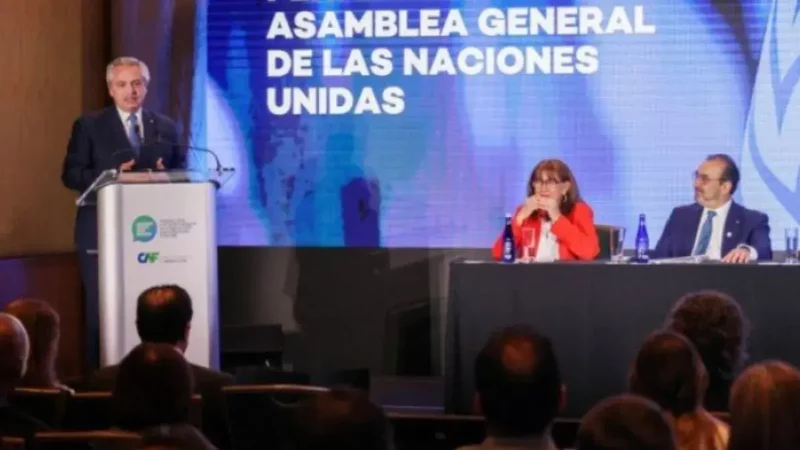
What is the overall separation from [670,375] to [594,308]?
7.96 feet

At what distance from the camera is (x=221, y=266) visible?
24.9 ft

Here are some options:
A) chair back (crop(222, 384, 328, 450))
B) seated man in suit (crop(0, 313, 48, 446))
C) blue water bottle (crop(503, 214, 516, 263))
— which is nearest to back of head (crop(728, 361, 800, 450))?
chair back (crop(222, 384, 328, 450))

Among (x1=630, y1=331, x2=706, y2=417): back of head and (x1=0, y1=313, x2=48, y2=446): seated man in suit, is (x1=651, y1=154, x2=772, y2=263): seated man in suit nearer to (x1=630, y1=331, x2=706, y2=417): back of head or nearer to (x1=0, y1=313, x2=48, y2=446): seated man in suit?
(x1=630, y1=331, x2=706, y2=417): back of head

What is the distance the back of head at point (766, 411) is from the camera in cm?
240

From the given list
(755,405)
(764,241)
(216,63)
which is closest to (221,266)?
(216,63)

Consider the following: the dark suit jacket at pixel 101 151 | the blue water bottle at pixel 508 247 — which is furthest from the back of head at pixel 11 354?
the dark suit jacket at pixel 101 151

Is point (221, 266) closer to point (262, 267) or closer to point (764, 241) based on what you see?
point (262, 267)

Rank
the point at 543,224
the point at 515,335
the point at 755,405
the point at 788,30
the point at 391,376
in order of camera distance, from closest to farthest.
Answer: the point at 755,405
the point at 515,335
the point at 543,224
the point at 788,30
the point at 391,376

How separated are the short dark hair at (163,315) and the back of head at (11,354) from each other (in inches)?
17.8

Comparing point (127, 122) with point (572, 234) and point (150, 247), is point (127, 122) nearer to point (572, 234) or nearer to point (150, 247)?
point (150, 247)

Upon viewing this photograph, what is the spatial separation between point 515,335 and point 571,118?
15.0 feet

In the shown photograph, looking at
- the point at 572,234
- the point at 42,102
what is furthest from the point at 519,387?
the point at 42,102

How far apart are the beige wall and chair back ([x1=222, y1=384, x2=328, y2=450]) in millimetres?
3827

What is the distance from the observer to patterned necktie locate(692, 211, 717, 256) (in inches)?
235
